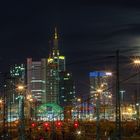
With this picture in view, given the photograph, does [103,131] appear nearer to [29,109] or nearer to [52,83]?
[29,109]

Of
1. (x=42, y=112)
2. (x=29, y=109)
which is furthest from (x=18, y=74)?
(x=42, y=112)

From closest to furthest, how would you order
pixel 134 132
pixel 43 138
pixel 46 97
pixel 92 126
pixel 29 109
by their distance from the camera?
pixel 43 138 < pixel 134 132 < pixel 92 126 < pixel 29 109 < pixel 46 97

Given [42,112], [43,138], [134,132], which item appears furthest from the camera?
[42,112]

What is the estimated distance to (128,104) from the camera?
134m

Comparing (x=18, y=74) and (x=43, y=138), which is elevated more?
(x=18, y=74)

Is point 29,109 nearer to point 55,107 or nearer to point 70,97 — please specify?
point 55,107

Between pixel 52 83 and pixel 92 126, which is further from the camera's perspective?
pixel 52 83

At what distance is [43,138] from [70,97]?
85.6 metres

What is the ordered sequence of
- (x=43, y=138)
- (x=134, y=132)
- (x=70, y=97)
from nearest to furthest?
(x=43, y=138) < (x=134, y=132) < (x=70, y=97)

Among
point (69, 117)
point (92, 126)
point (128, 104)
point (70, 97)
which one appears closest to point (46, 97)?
point (70, 97)

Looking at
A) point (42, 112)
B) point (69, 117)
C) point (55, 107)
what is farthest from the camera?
point (42, 112)

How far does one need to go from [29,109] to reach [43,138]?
47306 millimetres

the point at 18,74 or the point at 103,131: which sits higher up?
the point at 18,74

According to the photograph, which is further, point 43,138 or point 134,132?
point 134,132
